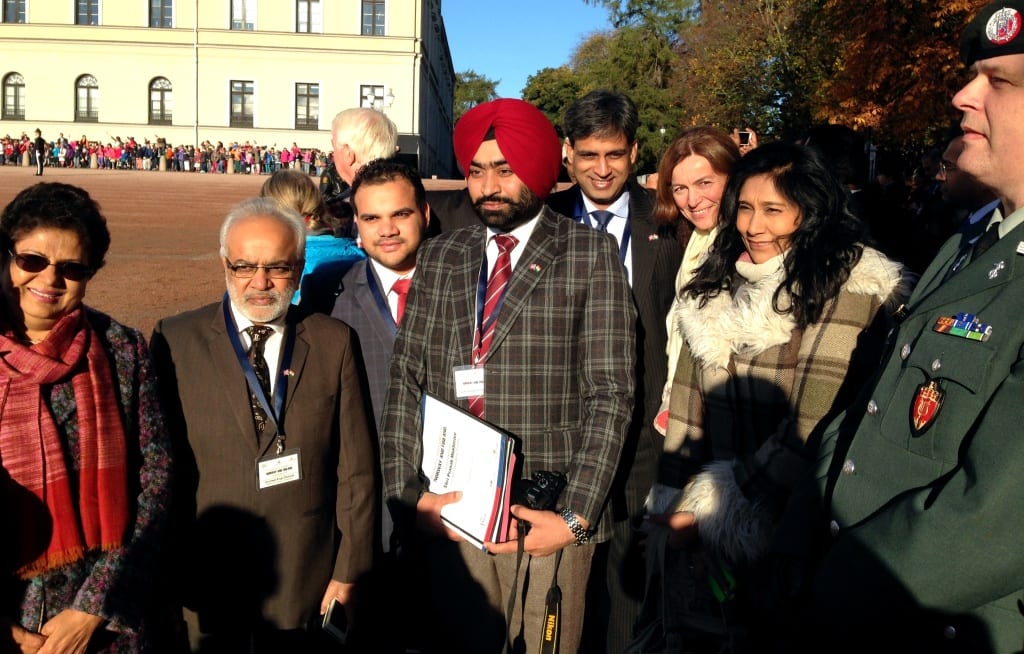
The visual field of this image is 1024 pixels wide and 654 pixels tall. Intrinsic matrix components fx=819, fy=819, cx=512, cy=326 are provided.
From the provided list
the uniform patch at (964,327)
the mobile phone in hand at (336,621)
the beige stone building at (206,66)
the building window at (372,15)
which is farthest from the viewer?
the building window at (372,15)

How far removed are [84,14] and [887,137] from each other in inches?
1960

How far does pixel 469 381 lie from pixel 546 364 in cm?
28

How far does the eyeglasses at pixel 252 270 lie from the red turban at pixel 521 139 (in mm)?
753

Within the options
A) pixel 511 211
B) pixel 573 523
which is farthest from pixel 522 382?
pixel 511 211

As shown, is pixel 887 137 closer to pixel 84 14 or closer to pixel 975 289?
pixel 975 289

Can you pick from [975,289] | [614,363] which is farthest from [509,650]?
[975,289]

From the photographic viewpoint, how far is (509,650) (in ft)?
9.28

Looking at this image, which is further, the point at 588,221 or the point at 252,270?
the point at 588,221

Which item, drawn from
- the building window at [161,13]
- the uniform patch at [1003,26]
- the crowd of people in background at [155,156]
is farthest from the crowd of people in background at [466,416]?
the building window at [161,13]

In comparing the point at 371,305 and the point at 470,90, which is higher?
the point at 470,90

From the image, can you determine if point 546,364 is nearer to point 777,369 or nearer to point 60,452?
point 777,369

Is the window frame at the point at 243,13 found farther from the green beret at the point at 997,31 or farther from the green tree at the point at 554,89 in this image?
the green beret at the point at 997,31

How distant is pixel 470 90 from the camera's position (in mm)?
95000

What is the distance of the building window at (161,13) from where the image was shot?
50.3 metres
